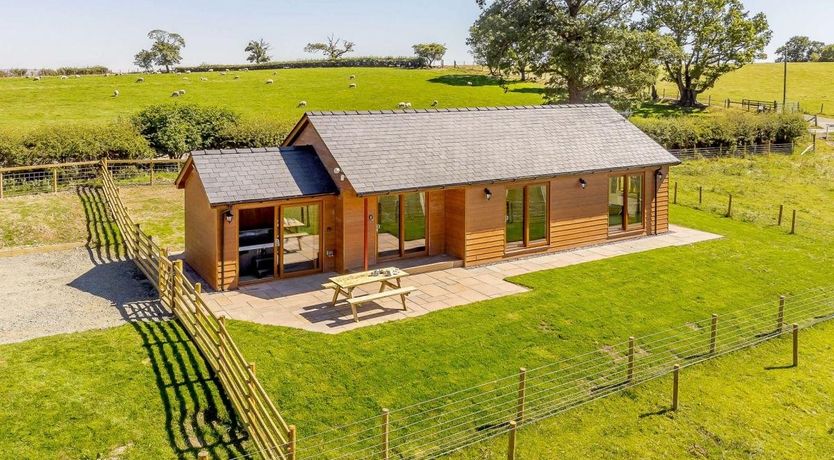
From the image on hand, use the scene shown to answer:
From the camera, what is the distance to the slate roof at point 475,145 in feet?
53.1

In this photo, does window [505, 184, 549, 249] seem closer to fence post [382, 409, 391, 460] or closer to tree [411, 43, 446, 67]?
fence post [382, 409, 391, 460]

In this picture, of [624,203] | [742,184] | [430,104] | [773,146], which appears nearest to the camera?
[624,203]

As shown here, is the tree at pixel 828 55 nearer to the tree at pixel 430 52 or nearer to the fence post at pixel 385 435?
the tree at pixel 430 52

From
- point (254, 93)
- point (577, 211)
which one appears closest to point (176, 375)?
point (577, 211)

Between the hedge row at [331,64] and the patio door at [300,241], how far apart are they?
63194mm

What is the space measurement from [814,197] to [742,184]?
310 cm

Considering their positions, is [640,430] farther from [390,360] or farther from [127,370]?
[127,370]

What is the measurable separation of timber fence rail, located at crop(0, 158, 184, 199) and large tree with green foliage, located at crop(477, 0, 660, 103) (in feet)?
75.9

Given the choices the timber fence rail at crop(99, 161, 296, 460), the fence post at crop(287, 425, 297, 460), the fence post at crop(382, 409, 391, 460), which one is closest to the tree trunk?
the timber fence rail at crop(99, 161, 296, 460)

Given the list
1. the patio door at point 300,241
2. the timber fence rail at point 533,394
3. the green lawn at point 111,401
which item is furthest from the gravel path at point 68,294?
the timber fence rail at point 533,394

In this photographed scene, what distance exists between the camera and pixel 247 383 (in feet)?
29.1

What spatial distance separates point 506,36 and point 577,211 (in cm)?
2298

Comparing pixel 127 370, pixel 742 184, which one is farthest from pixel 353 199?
pixel 742 184

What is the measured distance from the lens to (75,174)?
23625 millimetres
